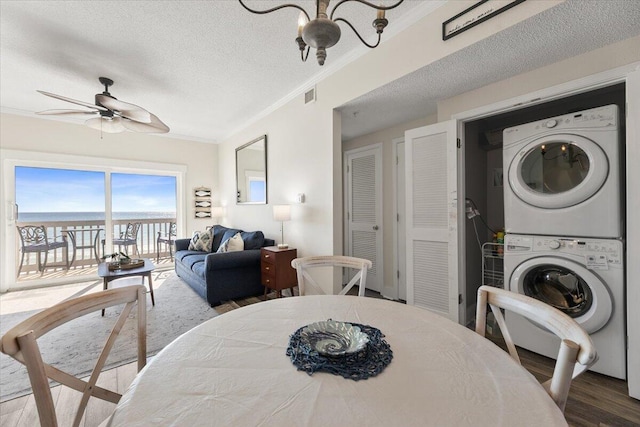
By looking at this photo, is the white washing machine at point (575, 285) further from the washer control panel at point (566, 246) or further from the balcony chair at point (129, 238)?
the balcony chair at point (129, 238)

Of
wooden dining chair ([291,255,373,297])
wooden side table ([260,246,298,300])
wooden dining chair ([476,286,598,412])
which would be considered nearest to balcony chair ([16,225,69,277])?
wooden side table ([260,246,298,300])

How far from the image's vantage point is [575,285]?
199 cm

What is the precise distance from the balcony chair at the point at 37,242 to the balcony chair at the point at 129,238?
0.76 meters

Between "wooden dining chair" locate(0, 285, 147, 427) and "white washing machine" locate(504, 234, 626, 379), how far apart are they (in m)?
2.55

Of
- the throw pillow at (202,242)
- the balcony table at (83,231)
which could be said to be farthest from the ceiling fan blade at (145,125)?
the balcony table at (83,231)

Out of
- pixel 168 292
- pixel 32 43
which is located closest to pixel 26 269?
pixel 168 292

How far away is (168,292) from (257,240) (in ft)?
4.75

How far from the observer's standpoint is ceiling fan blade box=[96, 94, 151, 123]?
101 inches

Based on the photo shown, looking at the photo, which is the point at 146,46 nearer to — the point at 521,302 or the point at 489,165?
the point at 521,302

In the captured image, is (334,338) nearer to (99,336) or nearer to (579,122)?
(579,122)

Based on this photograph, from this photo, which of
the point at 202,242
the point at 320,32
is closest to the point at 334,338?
the point at 320,32

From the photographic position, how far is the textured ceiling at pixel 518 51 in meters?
1.50

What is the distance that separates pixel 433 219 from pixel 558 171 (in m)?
0.98

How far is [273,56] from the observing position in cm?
264
